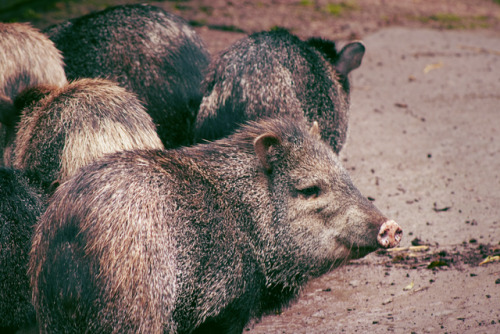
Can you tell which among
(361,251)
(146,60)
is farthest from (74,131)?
(361,251)

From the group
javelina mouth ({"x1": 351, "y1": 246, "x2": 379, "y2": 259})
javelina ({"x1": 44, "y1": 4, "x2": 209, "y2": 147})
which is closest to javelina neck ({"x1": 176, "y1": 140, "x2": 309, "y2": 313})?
javelina mouth ({"x1": 351, "y1": 246, "x2": 379, "y2": 259})

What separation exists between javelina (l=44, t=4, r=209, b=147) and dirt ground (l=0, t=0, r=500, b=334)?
166 centimetres

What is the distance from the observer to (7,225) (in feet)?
12.2

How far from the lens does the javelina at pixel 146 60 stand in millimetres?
5391

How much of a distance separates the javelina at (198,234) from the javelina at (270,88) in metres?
0.89

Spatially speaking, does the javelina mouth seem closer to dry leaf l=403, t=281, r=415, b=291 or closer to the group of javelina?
the group of javelina

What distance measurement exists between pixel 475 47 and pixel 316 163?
19.0 ft

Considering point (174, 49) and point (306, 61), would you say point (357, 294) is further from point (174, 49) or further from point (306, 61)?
point (174, 49)

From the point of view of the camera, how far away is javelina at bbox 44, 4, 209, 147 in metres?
5.39

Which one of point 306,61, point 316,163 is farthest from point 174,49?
point 316,163

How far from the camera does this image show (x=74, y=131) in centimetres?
421

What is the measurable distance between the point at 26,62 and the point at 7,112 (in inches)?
32.9

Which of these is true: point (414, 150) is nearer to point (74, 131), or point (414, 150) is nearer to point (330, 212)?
point (330, 212)

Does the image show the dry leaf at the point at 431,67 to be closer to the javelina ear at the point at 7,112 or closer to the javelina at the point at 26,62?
the javelina at the point at 26,62
